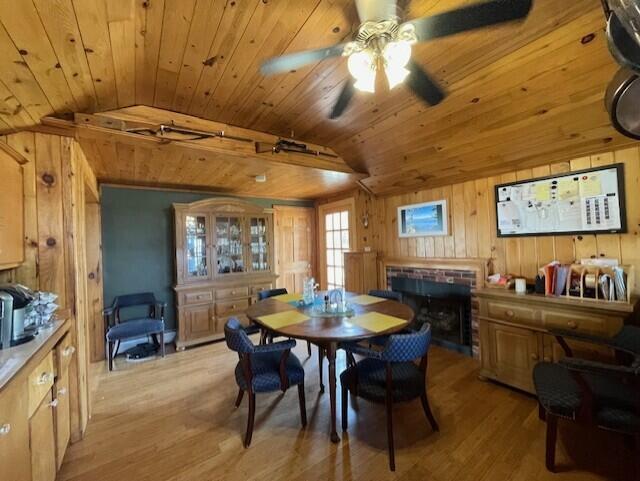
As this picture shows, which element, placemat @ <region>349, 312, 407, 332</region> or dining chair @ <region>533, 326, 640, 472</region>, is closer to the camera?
dining chair @ <region>533, 326, 640, 472</region>

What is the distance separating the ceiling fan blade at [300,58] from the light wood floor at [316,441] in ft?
7.32

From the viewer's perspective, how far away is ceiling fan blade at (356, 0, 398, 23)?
3.57 ft

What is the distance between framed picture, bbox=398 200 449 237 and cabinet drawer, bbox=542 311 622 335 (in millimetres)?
1350

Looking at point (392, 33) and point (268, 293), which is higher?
point (392, 33)

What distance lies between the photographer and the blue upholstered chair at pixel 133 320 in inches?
Result: 120

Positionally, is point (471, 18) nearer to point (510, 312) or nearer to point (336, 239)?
point (510, 312)

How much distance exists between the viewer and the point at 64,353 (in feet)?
5.65

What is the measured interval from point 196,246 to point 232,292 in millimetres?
817

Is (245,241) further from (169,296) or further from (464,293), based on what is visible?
Result: (464,293)

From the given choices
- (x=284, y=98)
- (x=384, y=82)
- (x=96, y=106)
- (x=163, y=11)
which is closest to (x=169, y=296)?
(x=96, y=106)

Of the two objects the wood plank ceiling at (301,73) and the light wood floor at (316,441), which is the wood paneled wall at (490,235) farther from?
the light wood floor at (316,441)

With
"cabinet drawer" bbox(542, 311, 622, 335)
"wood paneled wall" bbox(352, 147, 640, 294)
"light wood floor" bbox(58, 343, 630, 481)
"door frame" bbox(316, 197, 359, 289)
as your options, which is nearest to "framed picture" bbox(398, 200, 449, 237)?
"wood paneled wall" bbox(352, 147, 640, 294)

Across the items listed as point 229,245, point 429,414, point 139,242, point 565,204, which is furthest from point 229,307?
point 565,204

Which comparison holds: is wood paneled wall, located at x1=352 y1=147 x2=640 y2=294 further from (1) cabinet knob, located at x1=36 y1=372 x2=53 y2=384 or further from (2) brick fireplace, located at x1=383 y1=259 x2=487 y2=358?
(1) cabinet knob, located at x1=36 y1=372 x2=53 y2=384
